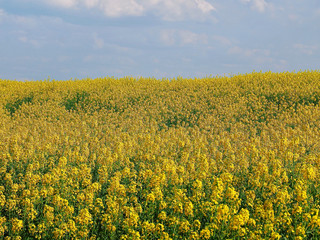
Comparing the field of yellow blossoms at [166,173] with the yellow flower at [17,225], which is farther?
the field of yellow blossoms at [166,173]

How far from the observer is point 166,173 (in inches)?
271

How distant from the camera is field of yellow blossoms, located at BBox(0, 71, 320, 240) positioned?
5.10 metres

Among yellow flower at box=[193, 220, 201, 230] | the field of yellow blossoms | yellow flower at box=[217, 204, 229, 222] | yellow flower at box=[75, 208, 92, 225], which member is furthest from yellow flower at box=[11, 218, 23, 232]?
yellow flower at box=[217, 204, 229, 222]

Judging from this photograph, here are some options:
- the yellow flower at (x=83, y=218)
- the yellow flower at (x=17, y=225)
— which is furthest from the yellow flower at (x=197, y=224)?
the yellow flower at (x=17, y=225)

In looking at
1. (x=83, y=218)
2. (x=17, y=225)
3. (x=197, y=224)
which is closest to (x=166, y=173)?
(x=197, y=224)

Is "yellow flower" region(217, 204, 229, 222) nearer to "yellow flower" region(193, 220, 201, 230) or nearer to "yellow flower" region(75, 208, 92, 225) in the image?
"yellow flower" region(193, 220, 201, 230)

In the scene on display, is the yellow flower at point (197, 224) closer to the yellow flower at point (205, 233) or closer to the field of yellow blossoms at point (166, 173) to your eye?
the field of yellow blossoms at point (166, 173)

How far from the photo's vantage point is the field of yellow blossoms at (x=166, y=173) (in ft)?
16.7

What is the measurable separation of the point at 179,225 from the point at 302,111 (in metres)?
13.0

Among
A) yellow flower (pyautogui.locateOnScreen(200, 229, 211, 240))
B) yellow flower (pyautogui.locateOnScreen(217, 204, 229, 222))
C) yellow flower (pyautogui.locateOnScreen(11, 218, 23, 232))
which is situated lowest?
yellow flower (pyautogui.locateOnScreen(11, 218, 23, 232))

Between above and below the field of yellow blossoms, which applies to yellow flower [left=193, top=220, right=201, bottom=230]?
below

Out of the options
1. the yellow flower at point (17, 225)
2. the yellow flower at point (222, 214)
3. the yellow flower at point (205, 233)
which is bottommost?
the yellow flower at point (17, 225)

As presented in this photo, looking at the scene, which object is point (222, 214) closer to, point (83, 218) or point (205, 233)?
point (205, 233)

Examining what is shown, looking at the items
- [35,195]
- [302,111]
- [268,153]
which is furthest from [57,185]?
[302,111]
